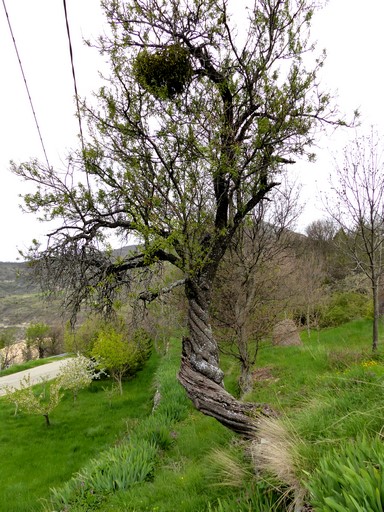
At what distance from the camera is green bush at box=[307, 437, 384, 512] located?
64.7 inches

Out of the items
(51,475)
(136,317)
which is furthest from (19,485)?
(136,317)

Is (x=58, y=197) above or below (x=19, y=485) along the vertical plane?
above

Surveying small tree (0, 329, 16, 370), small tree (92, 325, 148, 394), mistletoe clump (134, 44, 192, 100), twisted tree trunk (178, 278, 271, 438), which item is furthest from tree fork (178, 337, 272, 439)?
small tree (0, 329, 16, 370)

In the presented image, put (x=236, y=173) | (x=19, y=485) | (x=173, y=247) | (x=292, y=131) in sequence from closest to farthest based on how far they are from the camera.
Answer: (x=236, y=173)
(x=173, y=247)
(x=292, y=131)
(x=19, y=485)

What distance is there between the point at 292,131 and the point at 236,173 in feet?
4.63

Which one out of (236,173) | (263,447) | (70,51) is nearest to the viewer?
(263,447)

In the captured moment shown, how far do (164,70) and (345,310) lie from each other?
1968 cm

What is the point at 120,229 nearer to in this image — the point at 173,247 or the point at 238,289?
the point at 173,247

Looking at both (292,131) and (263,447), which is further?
(292,131)

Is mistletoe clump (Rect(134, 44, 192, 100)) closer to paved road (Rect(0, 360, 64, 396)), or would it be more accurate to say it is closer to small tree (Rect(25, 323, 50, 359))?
paved road (Rect(0, 360, 64, 396))

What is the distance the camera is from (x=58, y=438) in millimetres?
12602

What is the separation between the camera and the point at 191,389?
4.36 m

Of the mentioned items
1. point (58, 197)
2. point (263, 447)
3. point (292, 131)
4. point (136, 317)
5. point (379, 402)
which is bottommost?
point (263, 447)

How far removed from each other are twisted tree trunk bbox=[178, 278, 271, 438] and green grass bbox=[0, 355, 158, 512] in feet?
16.9
